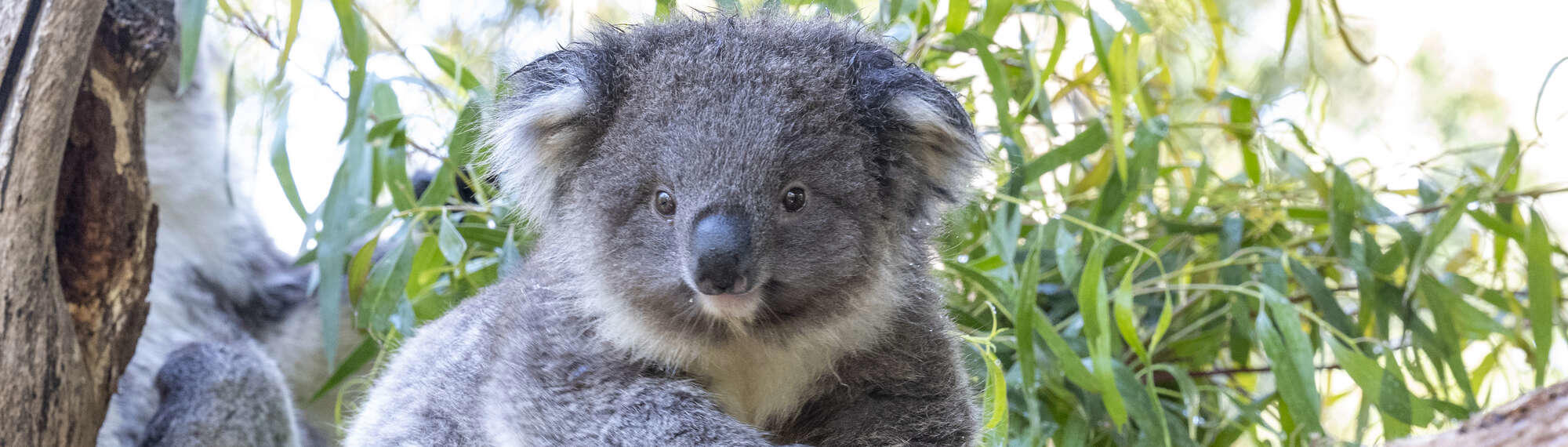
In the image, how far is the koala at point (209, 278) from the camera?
363cm

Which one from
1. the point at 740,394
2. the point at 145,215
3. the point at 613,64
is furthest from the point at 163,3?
the point at 740,394

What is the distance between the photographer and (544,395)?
1.70 m

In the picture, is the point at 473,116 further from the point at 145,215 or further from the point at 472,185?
the point at 145,215

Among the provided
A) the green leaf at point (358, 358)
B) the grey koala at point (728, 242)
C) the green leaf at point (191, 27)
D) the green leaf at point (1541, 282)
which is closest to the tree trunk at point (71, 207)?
the green leaf at point (191, 27)

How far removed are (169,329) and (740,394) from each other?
2.77m

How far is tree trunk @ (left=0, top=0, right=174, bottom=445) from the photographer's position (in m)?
1.94

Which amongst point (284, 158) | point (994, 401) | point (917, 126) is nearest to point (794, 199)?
point (917, 126)

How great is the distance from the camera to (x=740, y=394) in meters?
1.86

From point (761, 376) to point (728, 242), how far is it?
1.53 ft

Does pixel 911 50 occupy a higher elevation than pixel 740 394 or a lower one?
higher

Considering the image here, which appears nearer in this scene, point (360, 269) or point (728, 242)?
point (728, 242)

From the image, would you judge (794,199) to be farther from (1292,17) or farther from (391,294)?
(1292,17)

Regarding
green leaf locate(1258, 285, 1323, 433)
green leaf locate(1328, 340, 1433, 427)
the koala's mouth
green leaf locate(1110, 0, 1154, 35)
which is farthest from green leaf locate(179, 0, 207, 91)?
green leaf locate(1328, 340, 1433, 427)

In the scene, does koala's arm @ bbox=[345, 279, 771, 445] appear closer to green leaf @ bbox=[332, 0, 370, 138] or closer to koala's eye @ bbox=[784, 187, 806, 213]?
koala's eye @ bbox=[784, 187, 806, 213]
